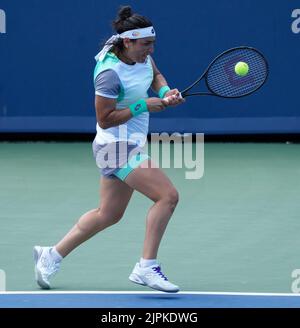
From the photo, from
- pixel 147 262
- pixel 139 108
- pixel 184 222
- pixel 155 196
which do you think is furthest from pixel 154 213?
pixel 184 222

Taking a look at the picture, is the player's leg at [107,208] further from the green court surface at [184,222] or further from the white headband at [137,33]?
the white headband at [137,33]

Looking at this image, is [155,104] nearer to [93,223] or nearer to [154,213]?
[154,213]

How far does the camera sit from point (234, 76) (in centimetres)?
743

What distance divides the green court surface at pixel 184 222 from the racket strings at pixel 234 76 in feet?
3.38

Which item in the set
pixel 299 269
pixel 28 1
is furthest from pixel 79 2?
pixel 299 269

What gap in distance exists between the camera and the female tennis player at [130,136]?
666 cm

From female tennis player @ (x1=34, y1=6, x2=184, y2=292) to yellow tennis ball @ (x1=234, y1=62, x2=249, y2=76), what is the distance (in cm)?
63

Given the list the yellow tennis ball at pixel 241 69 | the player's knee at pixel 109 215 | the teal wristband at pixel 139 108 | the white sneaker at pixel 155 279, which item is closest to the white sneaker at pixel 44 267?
the player's knee at pixel 109 215

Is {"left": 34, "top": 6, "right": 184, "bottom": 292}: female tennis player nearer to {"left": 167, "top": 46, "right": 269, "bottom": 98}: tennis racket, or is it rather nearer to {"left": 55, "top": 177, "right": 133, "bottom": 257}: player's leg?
{"left": 55, "top": 177, "right": 133, "bottom": 257}: player's leg

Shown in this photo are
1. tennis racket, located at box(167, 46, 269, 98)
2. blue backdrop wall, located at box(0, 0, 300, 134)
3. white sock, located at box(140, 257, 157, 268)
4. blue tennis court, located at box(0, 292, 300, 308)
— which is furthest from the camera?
blue backdrop wall, located at box(0, 0, 300, 134)

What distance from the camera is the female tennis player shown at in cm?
666

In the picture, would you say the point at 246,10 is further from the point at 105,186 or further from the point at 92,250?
the point at 105,186

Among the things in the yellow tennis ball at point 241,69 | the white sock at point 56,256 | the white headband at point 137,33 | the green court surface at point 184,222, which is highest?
the white headband at point 137,33

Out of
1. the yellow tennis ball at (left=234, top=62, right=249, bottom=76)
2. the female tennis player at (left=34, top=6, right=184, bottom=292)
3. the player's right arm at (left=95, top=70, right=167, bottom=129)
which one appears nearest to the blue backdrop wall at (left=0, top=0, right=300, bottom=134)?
the yellow tennis ball at (left=234, top=62, right=249, bottom=76)
